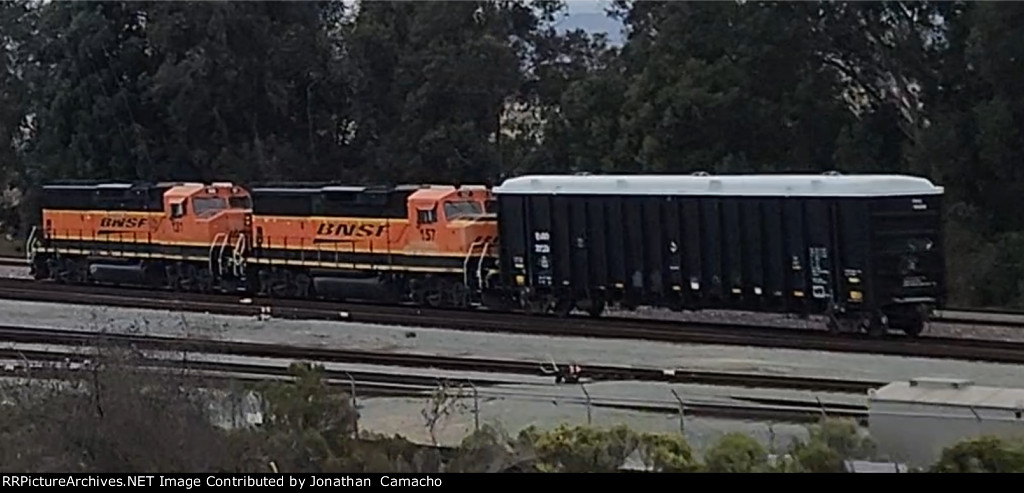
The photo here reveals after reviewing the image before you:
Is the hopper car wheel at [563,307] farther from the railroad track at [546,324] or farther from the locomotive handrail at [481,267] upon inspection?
the locomotive handrail at [481,267]

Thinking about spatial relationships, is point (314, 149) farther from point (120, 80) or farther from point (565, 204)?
point (565, 204)

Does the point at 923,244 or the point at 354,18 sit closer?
the point at 923,244

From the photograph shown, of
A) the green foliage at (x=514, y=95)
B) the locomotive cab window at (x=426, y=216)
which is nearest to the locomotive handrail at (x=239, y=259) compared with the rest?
the locomotive cab window at (x=426, y=216)

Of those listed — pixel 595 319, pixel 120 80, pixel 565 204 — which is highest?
pixel 120 80

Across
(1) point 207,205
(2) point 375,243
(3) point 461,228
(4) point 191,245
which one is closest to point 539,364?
(3) point 461,228

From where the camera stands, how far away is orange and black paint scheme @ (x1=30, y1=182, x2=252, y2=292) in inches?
1457

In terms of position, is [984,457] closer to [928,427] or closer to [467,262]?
[928,427]

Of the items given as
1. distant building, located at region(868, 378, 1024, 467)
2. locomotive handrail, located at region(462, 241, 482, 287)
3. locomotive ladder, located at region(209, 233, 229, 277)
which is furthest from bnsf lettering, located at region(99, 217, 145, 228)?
distant building, located at region(868, 378, 1024, 467)

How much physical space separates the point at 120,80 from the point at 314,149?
6844 mm

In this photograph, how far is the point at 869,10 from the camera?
44.7m

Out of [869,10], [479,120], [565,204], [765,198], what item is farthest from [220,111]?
[765,198]

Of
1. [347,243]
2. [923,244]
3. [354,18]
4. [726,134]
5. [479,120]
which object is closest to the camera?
[923,244]

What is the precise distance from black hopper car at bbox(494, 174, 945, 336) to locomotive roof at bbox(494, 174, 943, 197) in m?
0.02

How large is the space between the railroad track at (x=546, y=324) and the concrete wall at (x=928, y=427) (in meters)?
7.21
